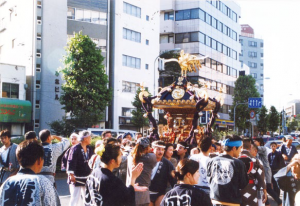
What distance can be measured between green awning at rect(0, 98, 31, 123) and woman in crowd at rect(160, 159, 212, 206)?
3001 cm

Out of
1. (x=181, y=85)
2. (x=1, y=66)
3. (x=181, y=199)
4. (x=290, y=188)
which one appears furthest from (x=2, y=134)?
(x=1, y=66)

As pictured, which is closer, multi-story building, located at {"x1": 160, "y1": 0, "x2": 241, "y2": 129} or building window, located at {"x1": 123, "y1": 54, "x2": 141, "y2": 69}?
building window, located at {"x1": 123, "y1": 54, "x2": 141, "y2": 69}

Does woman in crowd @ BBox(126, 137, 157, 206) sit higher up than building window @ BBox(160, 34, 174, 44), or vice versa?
building window @ BBox(160, 34, 174, 44)

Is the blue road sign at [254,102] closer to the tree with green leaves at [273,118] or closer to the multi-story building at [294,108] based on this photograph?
the tree with green leaves at [273,118]

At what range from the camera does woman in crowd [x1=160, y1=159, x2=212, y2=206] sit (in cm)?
411

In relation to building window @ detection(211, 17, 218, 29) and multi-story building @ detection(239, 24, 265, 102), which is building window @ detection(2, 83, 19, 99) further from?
multi-story building @ detection(239, 24, 265, 102)

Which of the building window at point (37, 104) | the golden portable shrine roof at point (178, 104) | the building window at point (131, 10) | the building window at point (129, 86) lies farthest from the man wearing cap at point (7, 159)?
the building window at point (131, 10)

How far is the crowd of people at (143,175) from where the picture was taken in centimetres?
381

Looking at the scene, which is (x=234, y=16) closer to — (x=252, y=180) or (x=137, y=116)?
(x=137, y=116)

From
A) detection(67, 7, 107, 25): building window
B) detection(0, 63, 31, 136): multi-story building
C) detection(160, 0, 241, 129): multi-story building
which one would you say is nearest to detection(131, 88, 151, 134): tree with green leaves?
detection(67, 7, 107, 25): building window

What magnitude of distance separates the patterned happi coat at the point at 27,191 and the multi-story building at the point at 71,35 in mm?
31407

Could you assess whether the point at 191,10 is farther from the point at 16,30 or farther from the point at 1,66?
the point at 1,66

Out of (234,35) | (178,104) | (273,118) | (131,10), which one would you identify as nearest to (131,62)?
(131,10)

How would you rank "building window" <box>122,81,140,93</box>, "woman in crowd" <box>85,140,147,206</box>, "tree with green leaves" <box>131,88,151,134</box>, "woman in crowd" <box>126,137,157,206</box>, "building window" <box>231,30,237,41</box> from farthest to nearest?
"building window" <box>231,30,237,41</box>, "building window" <box>122,81,140,93</box>, "tree with green leaves" <box>131,88,151,134</box>, "woman in crowd" <box>126,137,157,206</box>, "woman in crowd" <box>85,140,147,206</box>
